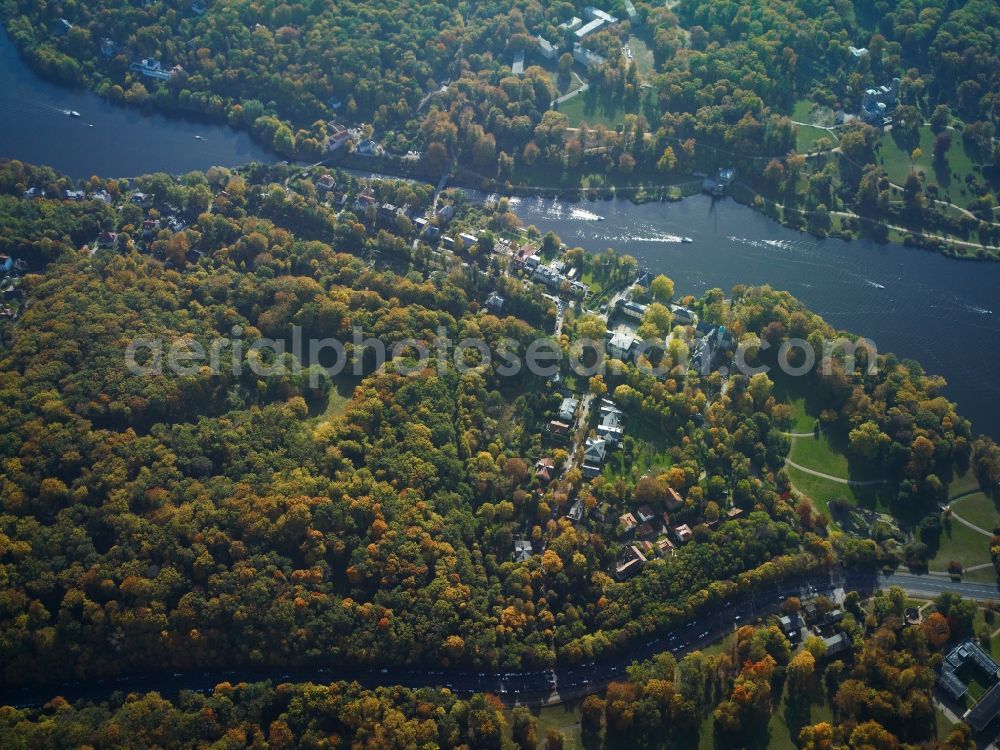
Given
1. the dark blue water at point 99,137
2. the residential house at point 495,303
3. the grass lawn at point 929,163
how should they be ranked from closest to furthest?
the residential house at point 495,303 < the grass lawn at point 929,163 < the dark blue water at point 99,137

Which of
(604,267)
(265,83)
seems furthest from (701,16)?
(265,83)

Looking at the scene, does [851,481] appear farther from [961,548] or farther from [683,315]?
[683,315]

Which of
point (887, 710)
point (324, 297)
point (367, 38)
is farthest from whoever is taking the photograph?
point (367, 38)

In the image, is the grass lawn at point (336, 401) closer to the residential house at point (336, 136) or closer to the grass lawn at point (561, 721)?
the grass lawn at point (561, 721)

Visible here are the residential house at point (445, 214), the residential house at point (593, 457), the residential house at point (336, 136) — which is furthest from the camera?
the residential house at point (336, 136)

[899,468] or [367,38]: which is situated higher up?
[367,38]

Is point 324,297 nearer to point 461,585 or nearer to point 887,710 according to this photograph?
point 461,585

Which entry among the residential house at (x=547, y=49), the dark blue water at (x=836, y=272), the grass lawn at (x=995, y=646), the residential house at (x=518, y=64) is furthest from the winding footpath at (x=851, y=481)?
the residential house at (x=547, y=49)
